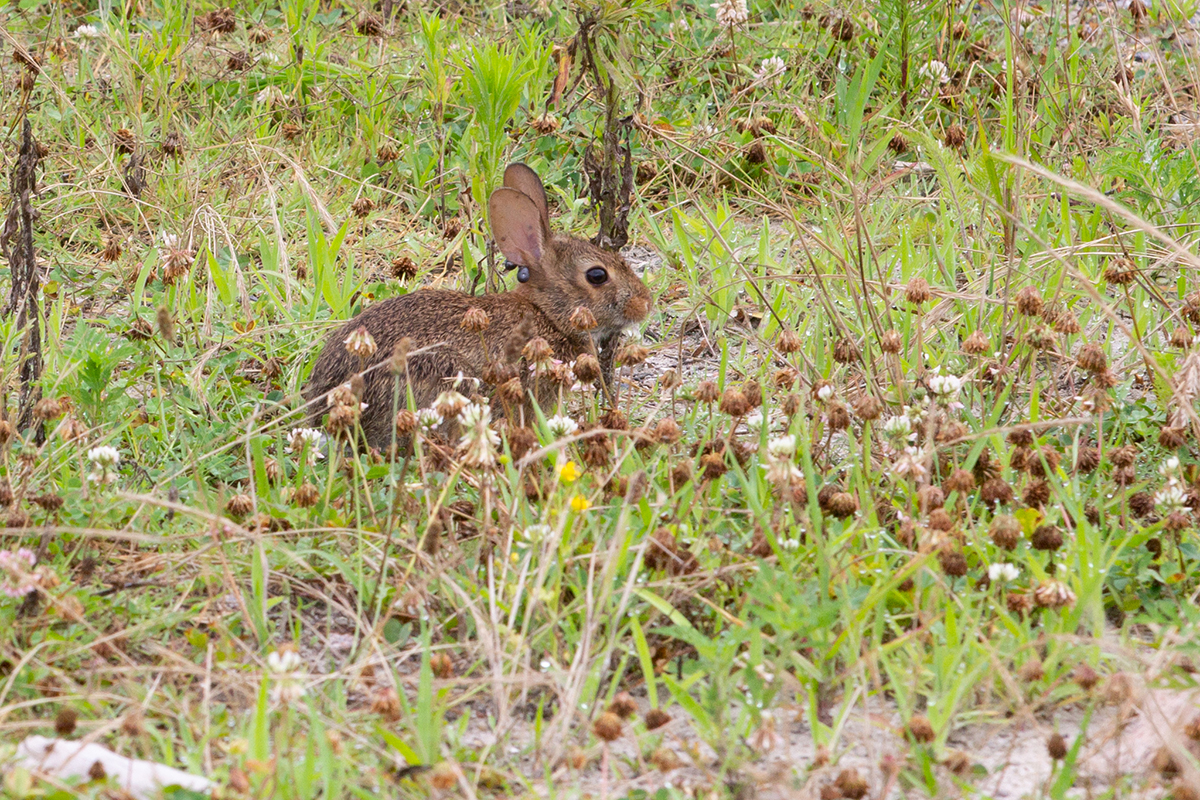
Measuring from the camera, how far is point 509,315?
5090 mm

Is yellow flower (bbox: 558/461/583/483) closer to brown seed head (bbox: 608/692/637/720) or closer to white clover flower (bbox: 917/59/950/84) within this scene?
brown seed head (bbox: 608/692/637/720)

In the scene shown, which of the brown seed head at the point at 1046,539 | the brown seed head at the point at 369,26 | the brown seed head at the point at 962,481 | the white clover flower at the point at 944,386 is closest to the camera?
the brown seed head at the point at 1046,539

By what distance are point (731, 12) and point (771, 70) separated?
0.36 metres

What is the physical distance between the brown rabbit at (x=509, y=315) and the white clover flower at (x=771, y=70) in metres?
1.76

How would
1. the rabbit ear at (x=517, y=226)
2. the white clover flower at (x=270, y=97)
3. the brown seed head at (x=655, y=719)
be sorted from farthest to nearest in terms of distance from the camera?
the white clover flower at (x=270, y=97) → the rabbit ear at (x=517, y=226) → the brown seed head at (x=655, y=719)

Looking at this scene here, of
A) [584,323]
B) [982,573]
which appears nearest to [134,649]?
[584,323]

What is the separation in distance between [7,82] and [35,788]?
4885mm

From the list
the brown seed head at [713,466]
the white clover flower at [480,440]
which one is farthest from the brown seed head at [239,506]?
the brown seed head at [713,466]

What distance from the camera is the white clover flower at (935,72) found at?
644 centimetres

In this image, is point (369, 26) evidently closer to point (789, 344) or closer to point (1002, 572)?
point (789, 344)

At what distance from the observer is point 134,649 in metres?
3.08

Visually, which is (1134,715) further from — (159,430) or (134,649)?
(159,430)

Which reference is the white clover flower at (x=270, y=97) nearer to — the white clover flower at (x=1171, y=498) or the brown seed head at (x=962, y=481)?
the brown seed head at (x=962, y=481)

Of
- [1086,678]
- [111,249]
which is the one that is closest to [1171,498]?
[1086,678]
